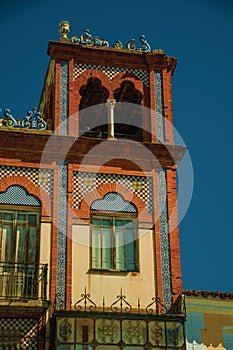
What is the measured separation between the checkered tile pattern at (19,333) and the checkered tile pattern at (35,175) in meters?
3.31

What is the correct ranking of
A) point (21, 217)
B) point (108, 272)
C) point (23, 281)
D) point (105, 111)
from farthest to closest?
point (105, 111), point (21, 217), point (108, 272), point (23, 281)

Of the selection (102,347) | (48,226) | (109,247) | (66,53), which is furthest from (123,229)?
(66,53)

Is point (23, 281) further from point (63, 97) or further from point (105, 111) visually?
point (105, 111)

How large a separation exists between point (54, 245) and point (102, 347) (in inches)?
109

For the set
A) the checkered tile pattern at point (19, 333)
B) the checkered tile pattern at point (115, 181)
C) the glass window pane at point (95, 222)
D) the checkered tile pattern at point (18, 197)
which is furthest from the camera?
the checkered tile pattern at point (115, 181)

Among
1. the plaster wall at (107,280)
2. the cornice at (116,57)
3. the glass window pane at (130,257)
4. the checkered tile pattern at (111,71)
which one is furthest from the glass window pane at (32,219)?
the cornice at (116,57)

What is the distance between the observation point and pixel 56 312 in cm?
1800

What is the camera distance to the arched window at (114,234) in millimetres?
19422

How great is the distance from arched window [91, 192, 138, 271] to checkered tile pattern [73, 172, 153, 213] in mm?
356

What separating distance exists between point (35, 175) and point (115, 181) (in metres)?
2.01

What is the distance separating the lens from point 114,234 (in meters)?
19.8

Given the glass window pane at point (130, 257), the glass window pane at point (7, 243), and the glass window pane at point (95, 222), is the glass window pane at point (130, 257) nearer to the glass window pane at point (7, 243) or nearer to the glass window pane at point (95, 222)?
the glass window pane at point (95, 222)

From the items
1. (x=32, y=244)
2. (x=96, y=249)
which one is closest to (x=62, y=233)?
(x=32, y=244)

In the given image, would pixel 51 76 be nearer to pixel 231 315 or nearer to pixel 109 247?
pixel 109 247
